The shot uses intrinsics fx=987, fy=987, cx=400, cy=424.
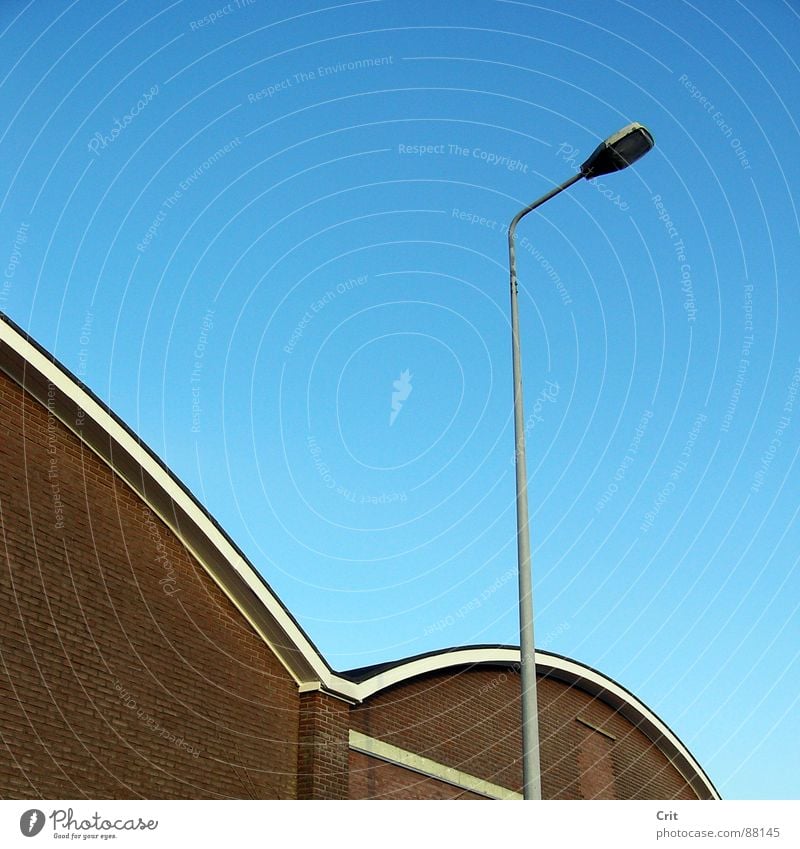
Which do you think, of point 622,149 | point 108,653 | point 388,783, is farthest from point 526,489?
point 388,783

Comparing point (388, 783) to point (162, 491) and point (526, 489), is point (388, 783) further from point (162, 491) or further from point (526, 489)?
point (526, 489)

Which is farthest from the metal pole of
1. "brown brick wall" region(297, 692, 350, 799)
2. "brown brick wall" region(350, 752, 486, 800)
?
"brown brick wall" region(350, 752, 486, 800)

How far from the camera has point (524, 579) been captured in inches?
452

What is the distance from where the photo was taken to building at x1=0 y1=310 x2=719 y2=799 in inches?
507

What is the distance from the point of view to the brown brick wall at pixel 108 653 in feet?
41.6

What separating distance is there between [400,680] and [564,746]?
6.82 m

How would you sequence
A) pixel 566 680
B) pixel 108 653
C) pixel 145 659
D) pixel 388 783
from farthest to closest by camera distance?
pixel 566 680, pixel 388 783, pixel 145 659, pixel 108 653

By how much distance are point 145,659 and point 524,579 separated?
610cm

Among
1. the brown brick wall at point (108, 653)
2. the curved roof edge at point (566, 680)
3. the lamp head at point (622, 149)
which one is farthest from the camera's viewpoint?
the curved roof edge at point (566, 680)

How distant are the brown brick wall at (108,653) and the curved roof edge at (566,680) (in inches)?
104

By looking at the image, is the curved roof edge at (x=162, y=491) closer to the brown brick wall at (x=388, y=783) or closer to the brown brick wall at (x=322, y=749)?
the brown brick wall at (x=322, y=749)
